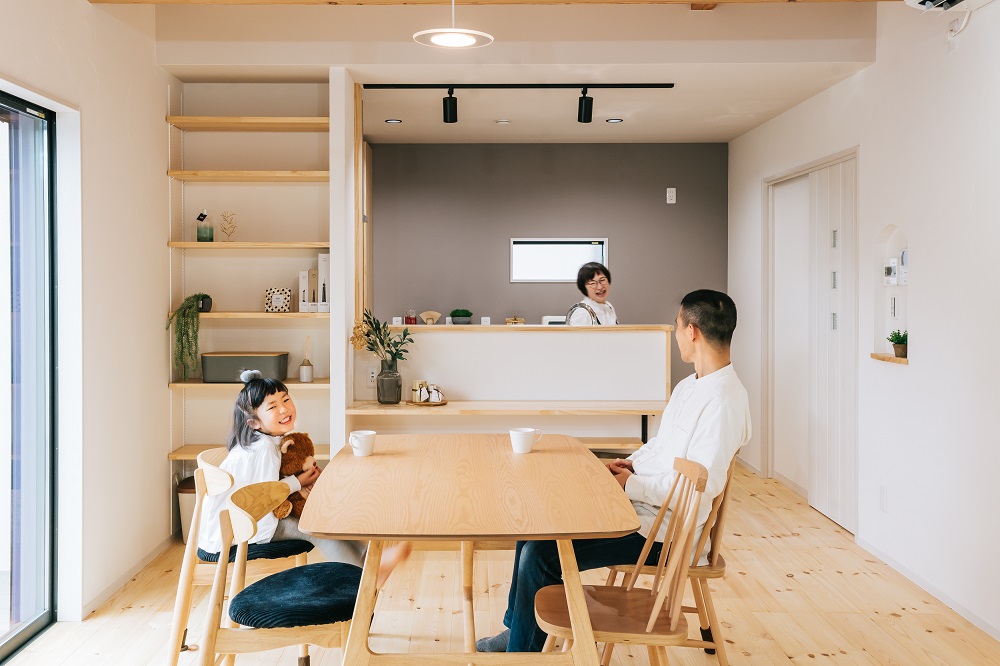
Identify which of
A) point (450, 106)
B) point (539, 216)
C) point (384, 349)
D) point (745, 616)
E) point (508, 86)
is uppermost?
point (508, 86)

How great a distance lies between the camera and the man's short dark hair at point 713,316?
2.57m

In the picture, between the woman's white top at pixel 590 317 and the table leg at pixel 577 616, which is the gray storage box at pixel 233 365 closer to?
the woman's white top at pixel 590 317

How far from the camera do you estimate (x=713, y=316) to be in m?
2.57

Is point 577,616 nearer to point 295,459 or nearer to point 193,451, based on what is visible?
point 295,459

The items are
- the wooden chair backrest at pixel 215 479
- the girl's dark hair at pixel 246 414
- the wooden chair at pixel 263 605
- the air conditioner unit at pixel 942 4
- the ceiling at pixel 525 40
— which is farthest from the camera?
the ceiling at pixel 525 40

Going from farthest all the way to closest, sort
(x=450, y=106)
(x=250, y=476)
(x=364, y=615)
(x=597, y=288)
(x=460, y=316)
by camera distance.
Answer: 1. (x=460, y=316)
2. (x=597, y=288)
3. (x=450, y=106)
4. (x=250, y=476)
5. (x=364, y=615)

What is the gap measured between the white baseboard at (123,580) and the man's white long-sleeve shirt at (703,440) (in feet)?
7.32

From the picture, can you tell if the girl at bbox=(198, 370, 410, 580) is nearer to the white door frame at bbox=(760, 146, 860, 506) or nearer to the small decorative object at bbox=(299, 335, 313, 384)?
the small decorative object at bbox=(299, 335, 313, 384)

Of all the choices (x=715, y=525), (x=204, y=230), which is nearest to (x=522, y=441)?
(x=715, y=525)

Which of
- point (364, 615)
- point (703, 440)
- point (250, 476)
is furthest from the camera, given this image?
point (250, 476)

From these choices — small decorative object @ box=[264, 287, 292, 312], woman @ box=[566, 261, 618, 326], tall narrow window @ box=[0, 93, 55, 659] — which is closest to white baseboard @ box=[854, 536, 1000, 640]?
woman @ box=[566, 261, 618, 326]

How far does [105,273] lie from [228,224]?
0.92 m

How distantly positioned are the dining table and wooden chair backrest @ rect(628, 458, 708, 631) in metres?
0.16

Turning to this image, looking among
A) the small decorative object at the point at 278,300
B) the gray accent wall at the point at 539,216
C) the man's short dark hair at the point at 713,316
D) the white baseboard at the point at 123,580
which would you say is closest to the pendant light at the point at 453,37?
the man's short dark hair at the point at 713,316
